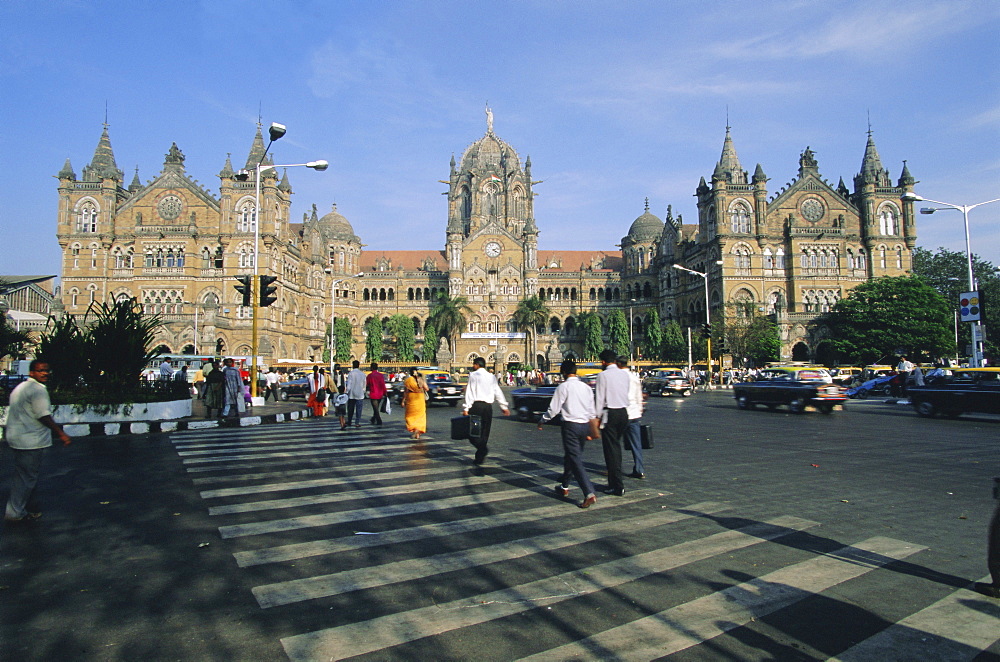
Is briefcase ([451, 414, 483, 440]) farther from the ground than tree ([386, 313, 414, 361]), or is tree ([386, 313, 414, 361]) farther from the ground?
tree ([386, 313, 414, 361])

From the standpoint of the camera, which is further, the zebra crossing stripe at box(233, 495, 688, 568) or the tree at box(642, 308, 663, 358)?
the tree at box(642, 308, 663, 358)

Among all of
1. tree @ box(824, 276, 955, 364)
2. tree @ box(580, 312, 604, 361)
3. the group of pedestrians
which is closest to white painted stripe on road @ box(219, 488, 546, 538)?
the group of pedestrians

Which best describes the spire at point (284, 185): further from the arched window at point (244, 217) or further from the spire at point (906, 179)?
the spire at point (906, 179)

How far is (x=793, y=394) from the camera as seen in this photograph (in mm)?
20906

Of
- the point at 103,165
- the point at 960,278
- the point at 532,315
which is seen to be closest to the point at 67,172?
the point at 103,165

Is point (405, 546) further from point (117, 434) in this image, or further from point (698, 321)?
point (698, 321)

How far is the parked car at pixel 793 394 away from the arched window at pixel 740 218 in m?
34.8

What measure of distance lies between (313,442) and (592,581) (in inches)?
375

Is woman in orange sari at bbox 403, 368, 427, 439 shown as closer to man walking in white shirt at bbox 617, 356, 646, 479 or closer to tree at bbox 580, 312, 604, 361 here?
man walking in white shirt at bbox 617, 356, 646, 479

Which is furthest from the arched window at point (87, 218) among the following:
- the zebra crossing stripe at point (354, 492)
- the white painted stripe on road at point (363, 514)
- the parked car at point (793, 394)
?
the white painted stripe on road at point (363, 514)

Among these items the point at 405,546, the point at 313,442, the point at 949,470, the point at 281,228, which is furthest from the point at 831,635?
the point at 281,228

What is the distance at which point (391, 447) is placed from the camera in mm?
12133

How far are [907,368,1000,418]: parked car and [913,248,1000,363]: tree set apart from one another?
43913 millimetres

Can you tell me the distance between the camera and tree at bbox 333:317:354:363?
67.0 m
